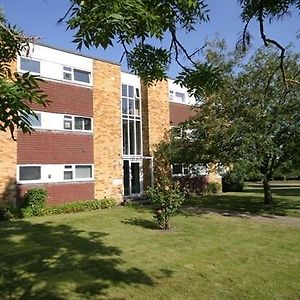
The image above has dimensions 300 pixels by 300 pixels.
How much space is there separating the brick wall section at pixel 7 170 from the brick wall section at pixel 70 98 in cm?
286

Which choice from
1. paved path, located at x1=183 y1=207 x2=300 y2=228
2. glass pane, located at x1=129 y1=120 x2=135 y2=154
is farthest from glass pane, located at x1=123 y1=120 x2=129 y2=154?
paved path, located at x1=183 y1=207 x2=300 y2=228

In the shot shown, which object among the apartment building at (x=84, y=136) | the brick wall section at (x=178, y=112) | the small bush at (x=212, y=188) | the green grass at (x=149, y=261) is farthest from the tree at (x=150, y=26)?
the small bush at (x=212, y=188)

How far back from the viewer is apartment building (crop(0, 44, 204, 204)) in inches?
825

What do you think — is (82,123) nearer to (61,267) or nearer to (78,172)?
(78,172)

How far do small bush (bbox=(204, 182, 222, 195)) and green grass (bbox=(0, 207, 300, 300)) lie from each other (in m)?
17.7

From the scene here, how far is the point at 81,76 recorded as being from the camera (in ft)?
79.0

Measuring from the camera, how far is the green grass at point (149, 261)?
296 inches

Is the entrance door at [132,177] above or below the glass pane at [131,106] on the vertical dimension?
below

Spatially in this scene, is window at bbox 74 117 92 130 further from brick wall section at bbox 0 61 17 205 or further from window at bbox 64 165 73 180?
brick wall section at bbox 0 61 17 205

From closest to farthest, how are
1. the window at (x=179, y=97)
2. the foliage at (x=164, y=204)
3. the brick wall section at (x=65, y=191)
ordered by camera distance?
1. the foliage at (x=164, y=204)
2. the brick wall section at (x=65, y=191)
3. the window at (x=179, y=97)

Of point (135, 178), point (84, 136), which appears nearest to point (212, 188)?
point (135, 178)

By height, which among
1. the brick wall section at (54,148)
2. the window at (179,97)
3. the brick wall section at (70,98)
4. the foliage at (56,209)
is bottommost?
the foliage at (56,209)

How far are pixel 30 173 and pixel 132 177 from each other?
821 centimetres

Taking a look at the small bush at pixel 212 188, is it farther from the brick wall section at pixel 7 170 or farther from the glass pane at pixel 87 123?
the brick wall section at pixel 7 170
